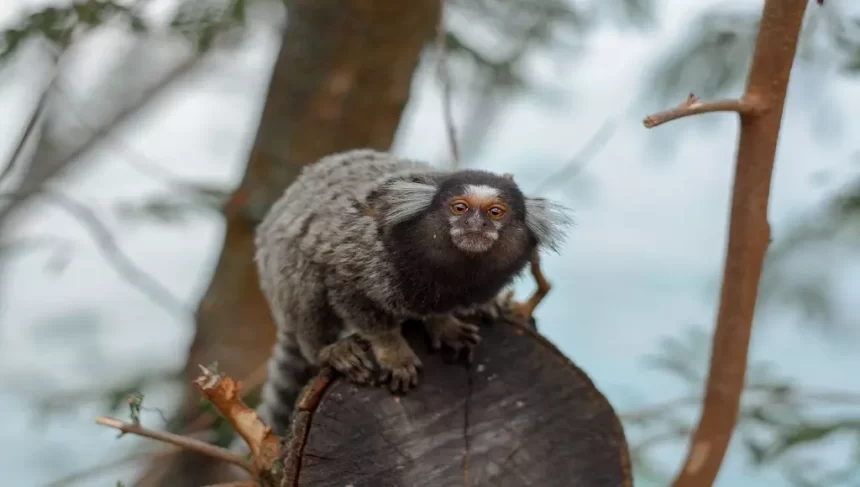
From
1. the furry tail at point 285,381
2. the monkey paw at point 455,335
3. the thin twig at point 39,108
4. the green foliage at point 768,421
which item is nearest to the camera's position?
the monkey paw at point 455,335

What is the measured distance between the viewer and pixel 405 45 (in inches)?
141

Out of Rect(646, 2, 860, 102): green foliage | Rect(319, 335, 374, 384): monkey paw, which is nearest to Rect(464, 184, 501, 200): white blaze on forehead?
Rect(319, 335, 374, 384): monkey paw

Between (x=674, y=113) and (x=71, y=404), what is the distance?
3.07 m

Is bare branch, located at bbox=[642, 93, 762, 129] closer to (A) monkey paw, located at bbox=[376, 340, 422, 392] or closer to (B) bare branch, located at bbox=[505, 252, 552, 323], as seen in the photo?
(B) bare branch, located at bbox=[505, 252, 552, 323]

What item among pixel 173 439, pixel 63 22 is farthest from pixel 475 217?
pixel 63 22

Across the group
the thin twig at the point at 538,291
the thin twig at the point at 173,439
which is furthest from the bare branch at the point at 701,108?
the thin twig at the point at 173,439

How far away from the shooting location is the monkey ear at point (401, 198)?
1.98m

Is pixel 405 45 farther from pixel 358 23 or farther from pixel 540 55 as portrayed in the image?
pixel 540 55

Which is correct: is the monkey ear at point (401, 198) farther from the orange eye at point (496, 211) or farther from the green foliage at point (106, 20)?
the green foliage at point (106, 20)

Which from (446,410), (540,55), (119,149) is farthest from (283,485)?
(540,55)

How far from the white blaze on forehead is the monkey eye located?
3 centimetres

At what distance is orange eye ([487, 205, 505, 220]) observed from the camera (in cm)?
189

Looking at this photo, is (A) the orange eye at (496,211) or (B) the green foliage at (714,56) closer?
(A) the orange eye at (496,211)

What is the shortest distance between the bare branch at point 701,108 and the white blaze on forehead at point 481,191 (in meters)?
0.37
